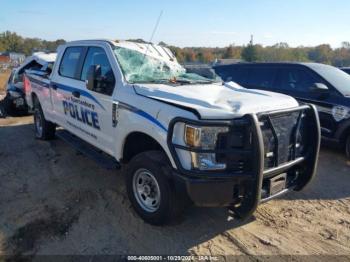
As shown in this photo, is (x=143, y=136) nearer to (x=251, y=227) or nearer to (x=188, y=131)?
(x=188, y=131)

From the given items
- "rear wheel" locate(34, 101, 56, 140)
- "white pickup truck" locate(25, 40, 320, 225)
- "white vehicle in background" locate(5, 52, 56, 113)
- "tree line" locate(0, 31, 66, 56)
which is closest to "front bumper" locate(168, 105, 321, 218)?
"white pickup truck" locate(25, 40, 320, 225)

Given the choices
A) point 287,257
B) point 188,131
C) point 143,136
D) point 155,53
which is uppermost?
point 155,53

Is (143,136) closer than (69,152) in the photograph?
Yes

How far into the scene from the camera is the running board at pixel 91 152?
4395 millimetres

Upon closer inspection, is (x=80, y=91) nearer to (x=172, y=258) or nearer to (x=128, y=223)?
(x=128, y=223)

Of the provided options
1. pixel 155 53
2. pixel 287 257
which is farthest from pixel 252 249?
pixel 155 53

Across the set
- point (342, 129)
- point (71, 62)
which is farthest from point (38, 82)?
point (342, 129)

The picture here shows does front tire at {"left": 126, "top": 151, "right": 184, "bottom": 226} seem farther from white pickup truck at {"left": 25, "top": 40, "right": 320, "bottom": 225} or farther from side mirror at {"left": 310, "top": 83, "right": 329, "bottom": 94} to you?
side mirror at {"left": 310, "top": 83, "right": 329, "bottom": 94}

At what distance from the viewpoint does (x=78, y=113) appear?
527cm

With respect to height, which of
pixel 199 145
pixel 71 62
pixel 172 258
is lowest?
pixel 172 258

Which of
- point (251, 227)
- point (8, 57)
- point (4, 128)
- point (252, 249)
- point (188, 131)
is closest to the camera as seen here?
point (188, 131)

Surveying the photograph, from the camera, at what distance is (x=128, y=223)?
12.8 ft

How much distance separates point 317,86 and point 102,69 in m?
4.13

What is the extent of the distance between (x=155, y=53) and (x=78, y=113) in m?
1.51
